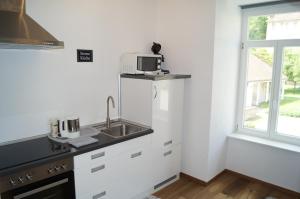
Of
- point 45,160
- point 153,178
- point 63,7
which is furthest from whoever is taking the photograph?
point 153,178

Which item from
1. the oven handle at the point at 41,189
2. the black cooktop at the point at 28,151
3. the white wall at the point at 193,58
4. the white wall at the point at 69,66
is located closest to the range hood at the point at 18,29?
the white wall at the point at 69,66

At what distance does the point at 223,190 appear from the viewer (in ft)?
9.66

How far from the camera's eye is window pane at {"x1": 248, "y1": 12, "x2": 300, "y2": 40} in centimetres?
287

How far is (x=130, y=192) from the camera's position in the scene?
2.49 meters

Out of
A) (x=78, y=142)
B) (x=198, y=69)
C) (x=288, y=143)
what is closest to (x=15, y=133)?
(x=78, y=142)

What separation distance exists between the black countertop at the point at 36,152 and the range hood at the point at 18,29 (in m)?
0.86

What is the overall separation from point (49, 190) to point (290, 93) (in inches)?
119

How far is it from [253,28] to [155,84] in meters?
1.75

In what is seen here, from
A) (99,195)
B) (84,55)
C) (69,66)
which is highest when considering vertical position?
(84,55)

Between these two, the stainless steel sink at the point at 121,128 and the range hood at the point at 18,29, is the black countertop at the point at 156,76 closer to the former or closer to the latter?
the stainless steel sink at the point at 121,128

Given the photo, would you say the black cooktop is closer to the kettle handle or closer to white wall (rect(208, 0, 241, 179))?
the kettle handle

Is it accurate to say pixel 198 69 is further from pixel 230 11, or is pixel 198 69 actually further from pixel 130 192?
pixel 130 192

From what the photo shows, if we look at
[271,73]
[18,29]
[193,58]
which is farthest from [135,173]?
[271,73]

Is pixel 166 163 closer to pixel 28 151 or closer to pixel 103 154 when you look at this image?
pixel 103 154
